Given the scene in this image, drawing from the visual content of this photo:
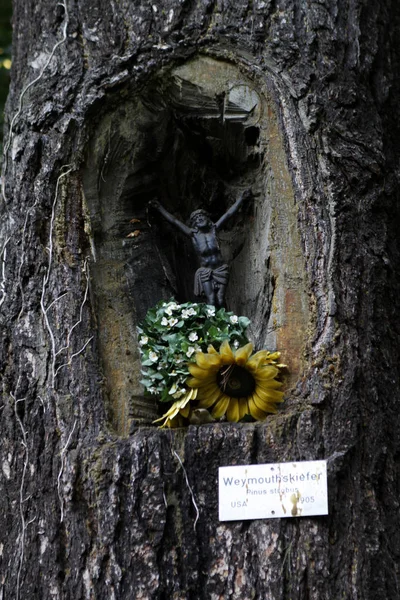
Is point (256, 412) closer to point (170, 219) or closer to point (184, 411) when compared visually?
point (184, 411)

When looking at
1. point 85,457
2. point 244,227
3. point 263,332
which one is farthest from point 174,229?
point 85,457

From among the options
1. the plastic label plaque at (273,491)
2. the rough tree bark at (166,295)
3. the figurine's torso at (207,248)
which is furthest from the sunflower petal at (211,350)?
the figurine's torso at (207,248)

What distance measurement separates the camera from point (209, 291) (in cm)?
362

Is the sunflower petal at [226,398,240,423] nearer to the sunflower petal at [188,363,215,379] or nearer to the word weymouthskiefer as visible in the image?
the sunflower petal at [188,363,215,379]

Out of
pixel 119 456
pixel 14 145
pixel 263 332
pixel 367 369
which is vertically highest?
pixel 14 145

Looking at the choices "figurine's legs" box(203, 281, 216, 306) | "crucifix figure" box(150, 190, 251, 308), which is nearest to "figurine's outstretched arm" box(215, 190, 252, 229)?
"crucifix figure" box(150, 190, 251, 308)

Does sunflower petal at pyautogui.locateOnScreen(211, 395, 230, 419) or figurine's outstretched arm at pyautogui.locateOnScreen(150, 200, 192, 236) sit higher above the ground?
figurine's outstretched arm at pyautogui.locateOnScreen(150, 200, 192, 236)

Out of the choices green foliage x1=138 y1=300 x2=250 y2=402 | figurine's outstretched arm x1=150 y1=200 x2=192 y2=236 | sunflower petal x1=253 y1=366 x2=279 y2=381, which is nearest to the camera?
sunflower petal x1=253 y1=366 x2=279 y2=381

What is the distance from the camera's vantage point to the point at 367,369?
3.04 m

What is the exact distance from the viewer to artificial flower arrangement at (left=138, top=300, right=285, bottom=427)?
3.06 m

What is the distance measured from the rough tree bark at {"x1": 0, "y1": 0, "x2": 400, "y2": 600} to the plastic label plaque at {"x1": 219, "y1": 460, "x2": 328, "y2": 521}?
0.03m

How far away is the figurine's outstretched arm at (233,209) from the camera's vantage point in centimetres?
364

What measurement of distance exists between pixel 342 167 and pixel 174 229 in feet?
2.76

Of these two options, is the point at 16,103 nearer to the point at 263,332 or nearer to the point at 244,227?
the point at 244,227
